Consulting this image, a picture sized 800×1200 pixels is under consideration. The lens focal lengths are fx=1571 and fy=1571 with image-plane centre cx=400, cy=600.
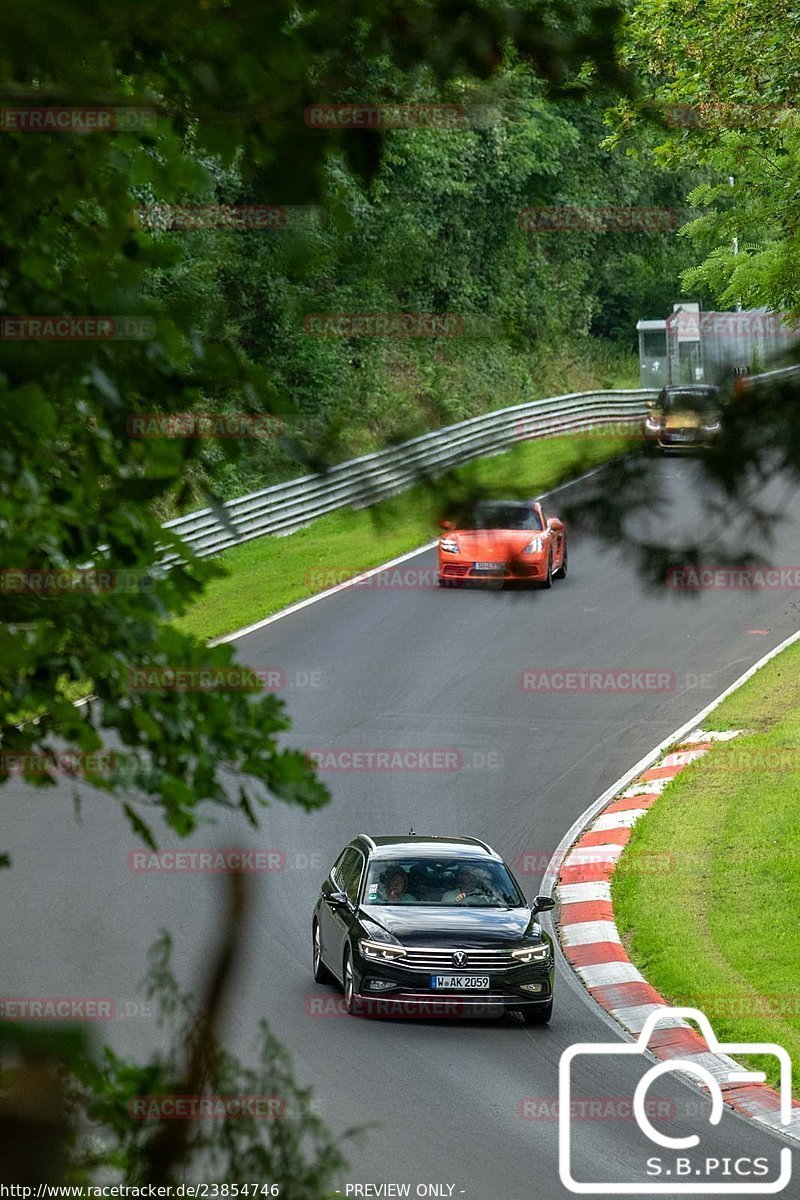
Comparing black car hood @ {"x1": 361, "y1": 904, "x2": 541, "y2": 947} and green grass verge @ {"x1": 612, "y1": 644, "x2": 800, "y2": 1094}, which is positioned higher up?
black car hood @ {"x1": 361, "y1": 904, "x2": 541, "y2": 947}

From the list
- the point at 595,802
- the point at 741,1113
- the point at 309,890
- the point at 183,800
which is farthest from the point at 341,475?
the point at 595,802

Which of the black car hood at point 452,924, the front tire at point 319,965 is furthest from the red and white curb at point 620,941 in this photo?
the front tire at point 319,965

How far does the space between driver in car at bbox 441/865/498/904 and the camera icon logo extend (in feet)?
6.30

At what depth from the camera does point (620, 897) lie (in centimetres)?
1772

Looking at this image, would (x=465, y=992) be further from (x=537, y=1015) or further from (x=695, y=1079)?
(x=695, y=1079)

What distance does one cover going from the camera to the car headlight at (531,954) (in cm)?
→ 1378

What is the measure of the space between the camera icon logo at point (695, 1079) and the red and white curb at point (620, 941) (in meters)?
0.07

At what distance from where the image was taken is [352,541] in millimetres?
35219

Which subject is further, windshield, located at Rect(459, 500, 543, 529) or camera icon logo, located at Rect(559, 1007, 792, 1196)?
camera icon logo, located at Rect(559, 1007, 792, 1196)

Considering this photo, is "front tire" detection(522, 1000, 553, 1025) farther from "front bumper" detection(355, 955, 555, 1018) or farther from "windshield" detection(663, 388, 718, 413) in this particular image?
"windshield" detection(663, 388, 718, 413)

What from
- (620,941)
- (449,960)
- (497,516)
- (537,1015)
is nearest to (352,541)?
(620,941)

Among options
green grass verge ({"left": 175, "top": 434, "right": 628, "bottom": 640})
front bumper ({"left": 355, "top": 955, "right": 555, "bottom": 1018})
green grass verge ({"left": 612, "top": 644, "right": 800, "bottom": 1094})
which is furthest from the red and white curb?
green grass verge ({"left": 175, "top": 434, "right": 628, "bottom": 640})

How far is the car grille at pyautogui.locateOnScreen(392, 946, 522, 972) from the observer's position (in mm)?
13789

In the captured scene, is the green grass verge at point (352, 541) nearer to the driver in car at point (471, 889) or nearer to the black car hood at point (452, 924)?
the driver in car at point (471, 889)
